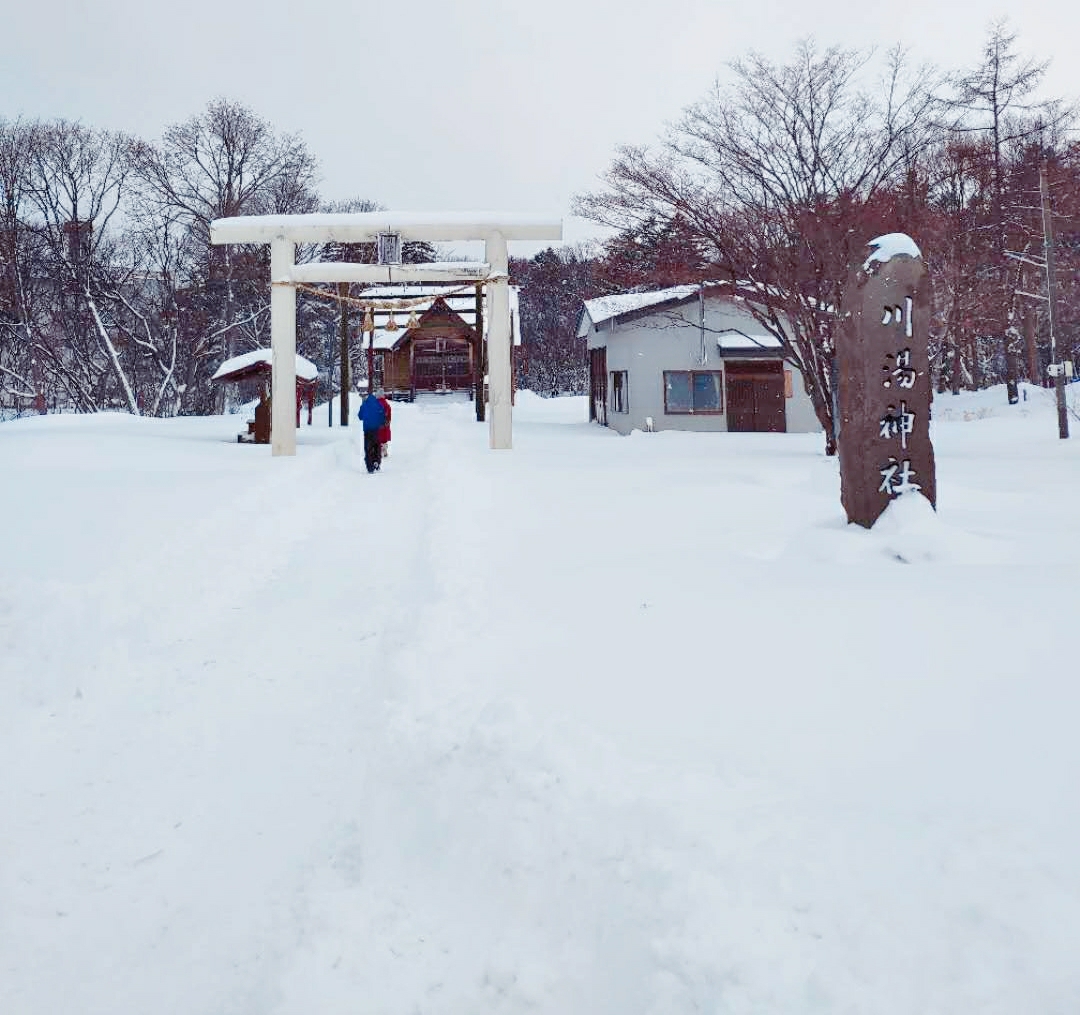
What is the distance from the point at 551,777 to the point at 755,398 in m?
24.2

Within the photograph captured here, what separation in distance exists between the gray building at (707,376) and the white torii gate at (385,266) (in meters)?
8.29

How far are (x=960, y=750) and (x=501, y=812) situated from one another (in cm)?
179

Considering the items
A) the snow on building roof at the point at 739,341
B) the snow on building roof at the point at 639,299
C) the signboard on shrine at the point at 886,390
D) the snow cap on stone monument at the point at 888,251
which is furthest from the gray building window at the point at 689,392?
the signboard on shrine at the point at 886,390

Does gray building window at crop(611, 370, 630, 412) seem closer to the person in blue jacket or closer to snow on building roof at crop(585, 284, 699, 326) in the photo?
snow on building roof at crop(585, 284, 699, 326)

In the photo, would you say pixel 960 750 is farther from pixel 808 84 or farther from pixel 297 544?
pixel 808 84

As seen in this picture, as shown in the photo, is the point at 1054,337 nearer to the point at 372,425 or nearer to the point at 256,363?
the point at 372,425

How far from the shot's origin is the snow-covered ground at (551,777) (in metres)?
2.34

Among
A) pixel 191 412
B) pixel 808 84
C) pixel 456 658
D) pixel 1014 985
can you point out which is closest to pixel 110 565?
pixel 456 658

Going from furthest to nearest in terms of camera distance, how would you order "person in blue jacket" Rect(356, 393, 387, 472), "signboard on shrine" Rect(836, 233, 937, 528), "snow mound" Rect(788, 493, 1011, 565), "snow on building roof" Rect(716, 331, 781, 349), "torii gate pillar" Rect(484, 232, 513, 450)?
"snow on building roof" Rect(716, 331, 781, 349) < "torii gate pillar" Rect(484, 232, 513, 450) < "person in blue jacket" Rect(356, 393, 387, 472) < "signboard on shrine" Rect(836, 233, 937, 528) < "snow mound" Rect(788, 493, 1011, 565)

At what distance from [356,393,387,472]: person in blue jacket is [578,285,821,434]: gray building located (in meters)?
12.1

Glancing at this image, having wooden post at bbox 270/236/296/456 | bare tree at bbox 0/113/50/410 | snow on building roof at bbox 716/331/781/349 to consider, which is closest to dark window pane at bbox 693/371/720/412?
snow on building roof at bbox 716/331/781/349

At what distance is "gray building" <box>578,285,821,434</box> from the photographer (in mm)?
25594

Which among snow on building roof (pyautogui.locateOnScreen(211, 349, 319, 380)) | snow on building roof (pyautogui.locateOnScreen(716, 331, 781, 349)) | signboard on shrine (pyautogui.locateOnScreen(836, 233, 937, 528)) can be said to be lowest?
signboard on shrine (pyautogui.locateOnScreen(836, 233, 937, 528))

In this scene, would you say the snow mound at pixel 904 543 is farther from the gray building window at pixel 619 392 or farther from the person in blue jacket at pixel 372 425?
the gray building window at pixel 619 392
